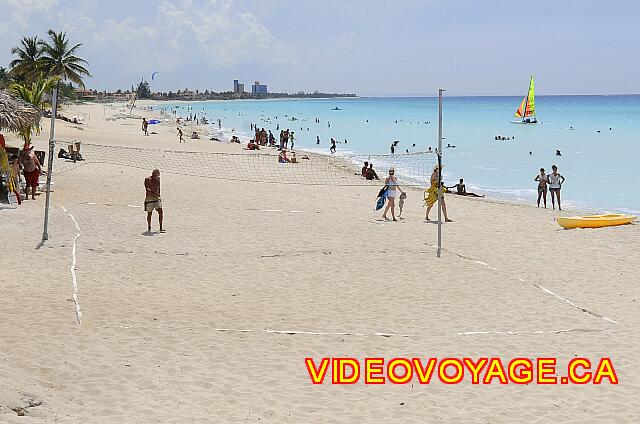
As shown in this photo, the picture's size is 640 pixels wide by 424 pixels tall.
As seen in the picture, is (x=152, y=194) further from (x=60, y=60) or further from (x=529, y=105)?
(x=529, y=105)

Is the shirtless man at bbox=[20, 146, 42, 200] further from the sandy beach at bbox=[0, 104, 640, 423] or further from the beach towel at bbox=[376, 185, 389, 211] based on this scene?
the beach towel at bbox=[376, 185, 389, 211]

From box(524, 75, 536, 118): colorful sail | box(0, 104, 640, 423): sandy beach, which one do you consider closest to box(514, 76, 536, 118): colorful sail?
box(524, 75, 536, 118): colorful sail

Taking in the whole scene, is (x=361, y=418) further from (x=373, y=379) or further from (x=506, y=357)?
(x=506, y=357)

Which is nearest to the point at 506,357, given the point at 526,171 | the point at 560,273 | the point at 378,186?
the point at 560,273

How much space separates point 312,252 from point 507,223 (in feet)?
18.2

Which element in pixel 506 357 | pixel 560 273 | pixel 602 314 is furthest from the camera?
pixel 560 273

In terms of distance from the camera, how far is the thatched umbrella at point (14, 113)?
42.7 feet

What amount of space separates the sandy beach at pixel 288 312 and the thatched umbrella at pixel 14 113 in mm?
1551

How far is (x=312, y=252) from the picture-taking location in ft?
35.2

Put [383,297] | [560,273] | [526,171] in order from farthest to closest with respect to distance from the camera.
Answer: [526,171], [560,273], [383,297]

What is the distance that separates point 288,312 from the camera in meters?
7.80

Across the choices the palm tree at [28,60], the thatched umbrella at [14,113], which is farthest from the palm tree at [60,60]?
the thatched umbrella at [14,113]

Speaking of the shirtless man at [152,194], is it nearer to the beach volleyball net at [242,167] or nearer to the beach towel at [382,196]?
the beach towel at [382,196]

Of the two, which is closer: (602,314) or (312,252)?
(602,314)
